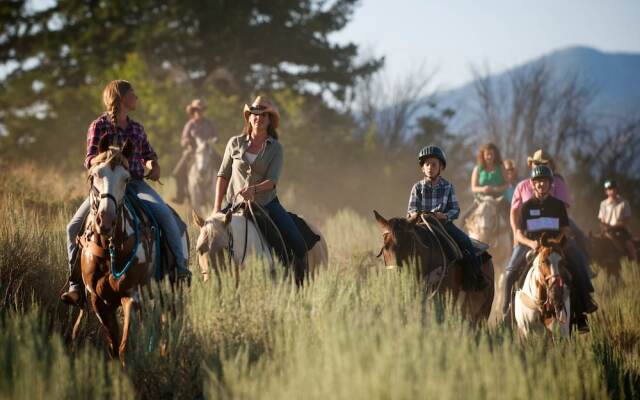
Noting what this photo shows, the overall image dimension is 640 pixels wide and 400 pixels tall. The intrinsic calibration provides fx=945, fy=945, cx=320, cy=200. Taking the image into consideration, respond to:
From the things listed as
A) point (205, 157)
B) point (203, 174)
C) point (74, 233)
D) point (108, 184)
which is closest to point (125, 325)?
point (74, 233)

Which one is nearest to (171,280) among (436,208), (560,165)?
(436,208)

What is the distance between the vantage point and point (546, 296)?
10.4 metres

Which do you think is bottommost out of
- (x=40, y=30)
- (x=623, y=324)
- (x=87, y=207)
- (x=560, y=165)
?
(x=623, y=324)

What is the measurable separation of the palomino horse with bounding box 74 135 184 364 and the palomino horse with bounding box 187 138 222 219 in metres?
12.2

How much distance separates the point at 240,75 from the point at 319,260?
955 inches

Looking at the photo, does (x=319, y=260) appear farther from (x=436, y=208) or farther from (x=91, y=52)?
(x=91, y=52)

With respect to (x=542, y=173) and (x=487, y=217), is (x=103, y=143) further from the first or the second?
(x=487, y=217)

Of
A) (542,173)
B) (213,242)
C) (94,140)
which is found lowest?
(213,242)

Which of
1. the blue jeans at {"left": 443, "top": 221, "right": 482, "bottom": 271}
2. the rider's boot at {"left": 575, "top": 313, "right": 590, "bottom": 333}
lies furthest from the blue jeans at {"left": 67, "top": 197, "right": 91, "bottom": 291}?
the rider's boot at {"left": 575, "top": 313, "right": 590, "bottom": 333}

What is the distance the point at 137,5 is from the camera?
3378 centimetres

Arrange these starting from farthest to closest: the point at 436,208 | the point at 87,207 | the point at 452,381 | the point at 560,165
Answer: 1. the point at 560,165
2. the point at 436,208
3. the point at 87,207
4. the point at 452,381

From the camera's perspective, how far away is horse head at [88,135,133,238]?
768 cm

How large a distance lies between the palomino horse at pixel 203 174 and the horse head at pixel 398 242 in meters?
10.8

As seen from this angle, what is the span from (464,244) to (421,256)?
768 mm
